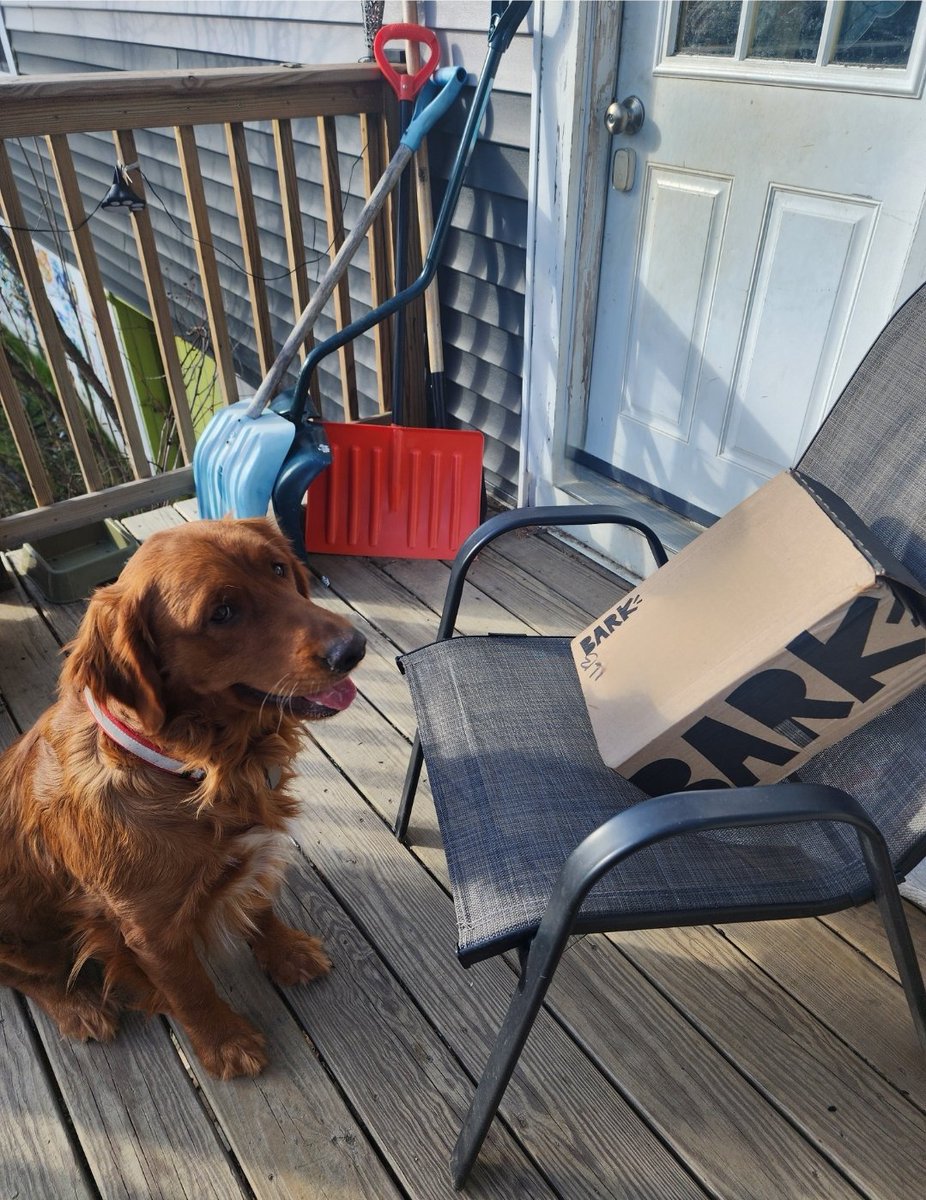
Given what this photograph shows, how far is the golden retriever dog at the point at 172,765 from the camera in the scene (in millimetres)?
1107

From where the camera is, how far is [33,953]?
4.37ft

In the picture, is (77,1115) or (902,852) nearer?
(902,852)

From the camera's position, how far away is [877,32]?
1644mm

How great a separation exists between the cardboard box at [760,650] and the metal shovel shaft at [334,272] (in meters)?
1.50

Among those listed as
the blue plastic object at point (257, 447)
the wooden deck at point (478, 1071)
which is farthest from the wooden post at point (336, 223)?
the wooden deck at point (478, 1071)

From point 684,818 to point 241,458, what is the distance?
185 cm

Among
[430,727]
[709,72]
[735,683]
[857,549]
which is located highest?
[709,72]

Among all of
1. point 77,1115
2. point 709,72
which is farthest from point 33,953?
point 709,72

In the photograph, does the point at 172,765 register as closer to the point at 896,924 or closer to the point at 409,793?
the point at 409,793

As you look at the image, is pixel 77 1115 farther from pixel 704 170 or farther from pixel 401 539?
pixel 704 170

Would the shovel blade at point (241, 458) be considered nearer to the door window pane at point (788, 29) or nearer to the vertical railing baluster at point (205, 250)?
the vertical railing baluster at point (205, 250)

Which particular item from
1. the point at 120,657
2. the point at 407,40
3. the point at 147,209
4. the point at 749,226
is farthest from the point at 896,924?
the point at 407,40

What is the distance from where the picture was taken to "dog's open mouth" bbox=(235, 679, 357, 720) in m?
1.18

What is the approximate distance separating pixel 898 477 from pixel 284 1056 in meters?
1.41
